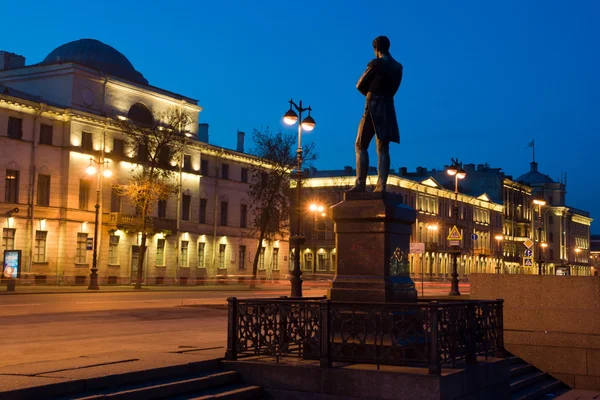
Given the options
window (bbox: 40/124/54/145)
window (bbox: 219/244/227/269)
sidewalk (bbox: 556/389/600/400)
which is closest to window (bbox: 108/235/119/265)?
window (bbox: 40/124/54/145)

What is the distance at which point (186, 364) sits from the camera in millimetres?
10352

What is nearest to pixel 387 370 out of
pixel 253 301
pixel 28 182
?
pixel 253 301

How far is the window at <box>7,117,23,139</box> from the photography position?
51.9 m

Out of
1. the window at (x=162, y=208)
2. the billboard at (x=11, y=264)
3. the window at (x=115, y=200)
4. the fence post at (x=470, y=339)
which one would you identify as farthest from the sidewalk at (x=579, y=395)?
the window at (x=162, y=208)

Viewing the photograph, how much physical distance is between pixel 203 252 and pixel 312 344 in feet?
200

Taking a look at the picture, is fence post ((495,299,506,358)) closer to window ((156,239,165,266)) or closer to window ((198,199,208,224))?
window ((156,239,165,266))

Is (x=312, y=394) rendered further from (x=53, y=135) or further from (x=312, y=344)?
(x=53, y=135)

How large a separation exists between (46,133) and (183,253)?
17.8 meters

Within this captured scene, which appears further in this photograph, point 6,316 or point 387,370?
point 6,316

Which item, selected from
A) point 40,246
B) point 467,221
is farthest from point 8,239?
point 467,221

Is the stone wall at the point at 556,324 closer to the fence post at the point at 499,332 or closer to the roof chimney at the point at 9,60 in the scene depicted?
the fence post at the point at 499,332

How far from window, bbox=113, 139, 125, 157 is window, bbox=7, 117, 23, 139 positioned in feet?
27.2

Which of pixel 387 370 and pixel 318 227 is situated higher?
pixel 318 227

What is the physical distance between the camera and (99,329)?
18609 mm
